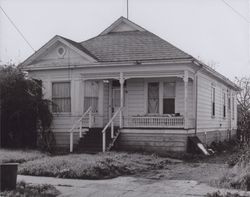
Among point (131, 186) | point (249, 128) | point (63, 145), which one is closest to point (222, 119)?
point (63, 145)

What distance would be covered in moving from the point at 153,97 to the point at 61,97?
15.9 feet

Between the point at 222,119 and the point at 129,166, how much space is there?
17.3m

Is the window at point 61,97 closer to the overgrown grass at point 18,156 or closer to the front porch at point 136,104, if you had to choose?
the front porch at point 136,104

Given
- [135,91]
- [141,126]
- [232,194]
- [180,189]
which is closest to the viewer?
[232,194]

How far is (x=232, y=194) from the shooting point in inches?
410

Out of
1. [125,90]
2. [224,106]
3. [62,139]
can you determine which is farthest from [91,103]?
[224,106]

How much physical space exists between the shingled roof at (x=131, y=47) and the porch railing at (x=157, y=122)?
284 cm

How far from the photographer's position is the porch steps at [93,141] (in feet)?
69.3

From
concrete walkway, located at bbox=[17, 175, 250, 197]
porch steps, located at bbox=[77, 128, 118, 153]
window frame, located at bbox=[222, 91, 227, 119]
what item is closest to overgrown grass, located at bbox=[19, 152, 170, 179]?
concrete walkway, located at bbox=[17, 175, 250, 197]

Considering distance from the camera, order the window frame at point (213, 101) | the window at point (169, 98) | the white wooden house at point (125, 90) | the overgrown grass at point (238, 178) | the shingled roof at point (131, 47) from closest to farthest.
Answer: the overgrown grass at point (238, 178) → the white wooden house at point (125, 90) → the shingled roof at point (131, 47) → the window at point (169, 98) → the window frame at point (213, 101)

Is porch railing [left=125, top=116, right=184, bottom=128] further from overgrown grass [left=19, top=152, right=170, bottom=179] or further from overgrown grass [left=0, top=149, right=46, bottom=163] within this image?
overgrown grass [left=0, top=149, right=46, bottom=163]

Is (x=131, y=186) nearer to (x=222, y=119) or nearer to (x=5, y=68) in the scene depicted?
(x=5, y=68)

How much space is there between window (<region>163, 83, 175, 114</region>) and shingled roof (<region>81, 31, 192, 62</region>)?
171cm

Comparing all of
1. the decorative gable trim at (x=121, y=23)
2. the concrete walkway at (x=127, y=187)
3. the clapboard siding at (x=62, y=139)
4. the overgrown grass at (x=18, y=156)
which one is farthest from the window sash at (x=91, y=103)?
the concrete walkway at (x=127, y=187)
